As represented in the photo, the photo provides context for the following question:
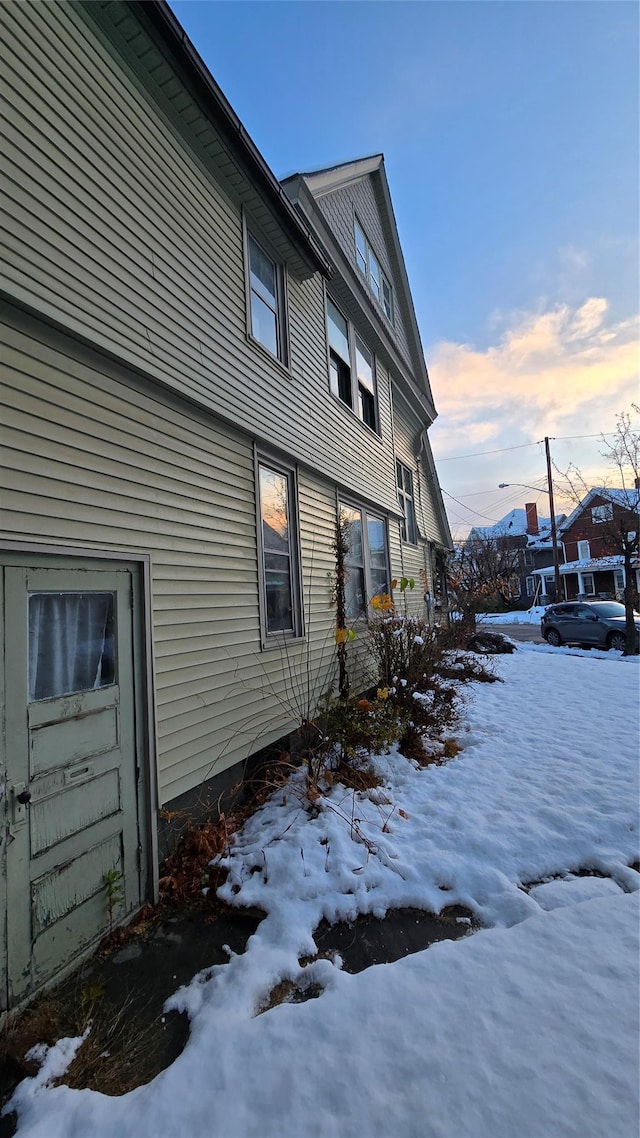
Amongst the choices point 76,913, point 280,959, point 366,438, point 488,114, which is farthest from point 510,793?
point 488,114

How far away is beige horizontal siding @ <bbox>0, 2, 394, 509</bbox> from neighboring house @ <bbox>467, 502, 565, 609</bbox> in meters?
34.1

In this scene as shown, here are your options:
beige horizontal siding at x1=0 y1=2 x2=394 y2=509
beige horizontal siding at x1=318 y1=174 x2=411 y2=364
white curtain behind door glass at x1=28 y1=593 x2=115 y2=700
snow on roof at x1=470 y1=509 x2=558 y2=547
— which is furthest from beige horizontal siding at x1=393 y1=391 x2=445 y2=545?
snow on roof at x1=470 y1=509 x2=558 y2=547

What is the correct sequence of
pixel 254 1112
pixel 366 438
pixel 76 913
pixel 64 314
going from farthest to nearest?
1. pixel 366 438
2. pixel 64 314
3. pixel 76 913
4. pixel 254 1112

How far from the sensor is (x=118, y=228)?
11.3 feet

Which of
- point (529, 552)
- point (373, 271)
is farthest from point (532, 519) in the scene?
point (373, 271)

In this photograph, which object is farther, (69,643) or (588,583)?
(588,583)

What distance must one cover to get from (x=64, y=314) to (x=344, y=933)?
4123 millimetres

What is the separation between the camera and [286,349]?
239 inches

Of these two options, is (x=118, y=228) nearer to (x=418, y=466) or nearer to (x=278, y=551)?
(x=278, y=551)

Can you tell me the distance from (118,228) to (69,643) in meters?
2.97

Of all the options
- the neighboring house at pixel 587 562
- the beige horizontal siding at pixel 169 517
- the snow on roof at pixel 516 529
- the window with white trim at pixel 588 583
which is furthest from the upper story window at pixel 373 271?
the snow on roof at pixel 516 529

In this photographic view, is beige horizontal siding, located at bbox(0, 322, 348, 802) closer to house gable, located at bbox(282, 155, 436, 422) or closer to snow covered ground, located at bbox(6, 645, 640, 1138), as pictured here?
snow covered ground, located at bbox(6, 645, 640, 1138)

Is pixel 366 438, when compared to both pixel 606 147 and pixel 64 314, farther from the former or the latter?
pixel 64 314

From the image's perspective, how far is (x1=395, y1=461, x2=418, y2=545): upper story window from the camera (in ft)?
40.9
